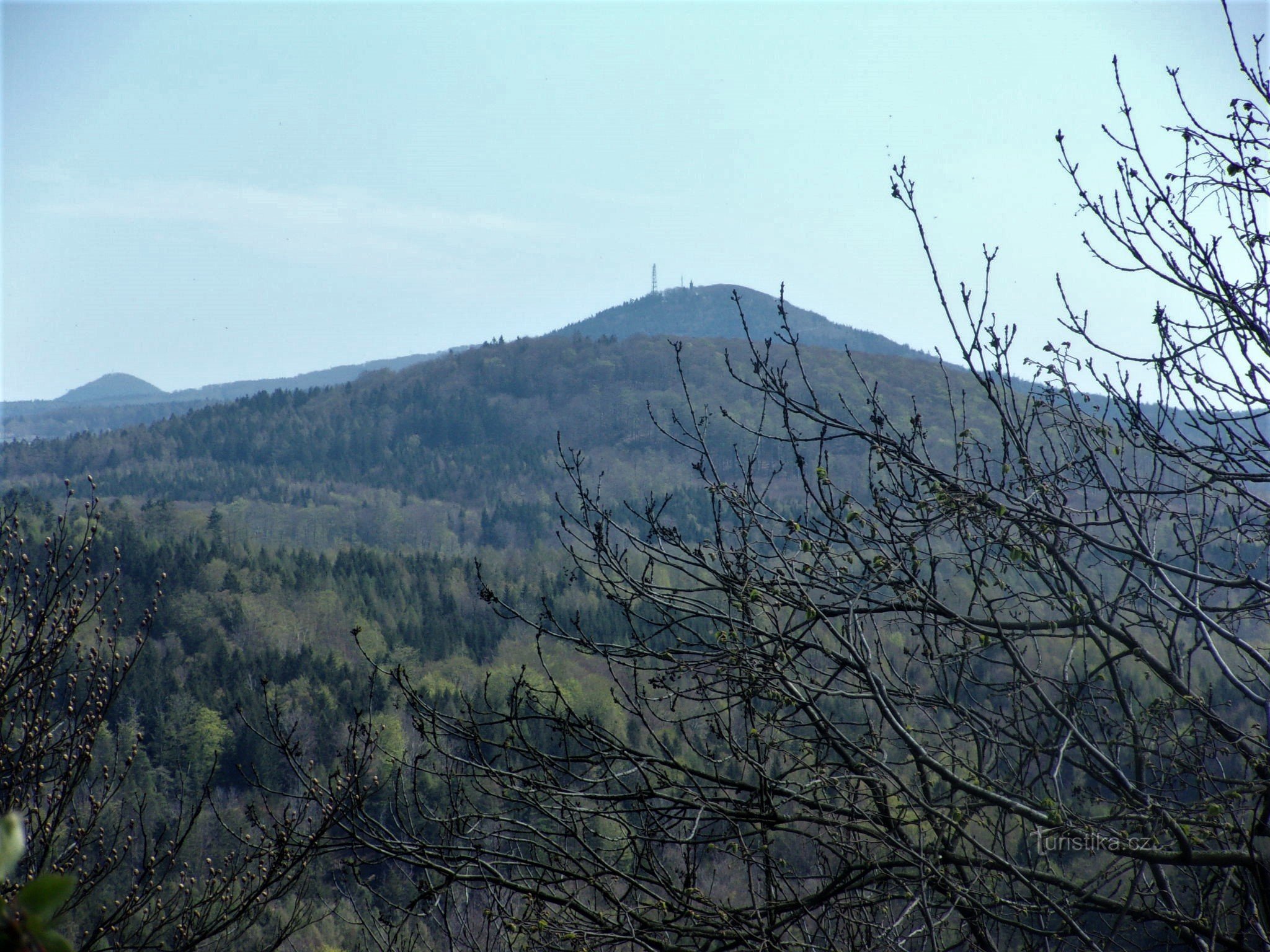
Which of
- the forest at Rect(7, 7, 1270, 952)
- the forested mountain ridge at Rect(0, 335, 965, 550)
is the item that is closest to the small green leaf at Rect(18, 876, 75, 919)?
the forest at Rect(7, 7, 1270, 952)

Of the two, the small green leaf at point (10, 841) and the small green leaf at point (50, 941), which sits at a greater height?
the small green leaf at point (10, 841)

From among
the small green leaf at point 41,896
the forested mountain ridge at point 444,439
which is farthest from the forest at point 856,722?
the forested mountain ridge at point 444,439

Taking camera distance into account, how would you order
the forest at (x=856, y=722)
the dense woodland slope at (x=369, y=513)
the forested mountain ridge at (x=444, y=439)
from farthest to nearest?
the forested mountain ridge at (x=444, y=439) < the dense woodland slope at (x=369, y=513) < the forest at (x=856, y=722)

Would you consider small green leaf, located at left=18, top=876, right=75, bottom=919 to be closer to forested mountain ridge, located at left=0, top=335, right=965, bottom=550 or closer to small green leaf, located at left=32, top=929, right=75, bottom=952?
small green leaf, located at left=32, top=929, right=75, bottom=952

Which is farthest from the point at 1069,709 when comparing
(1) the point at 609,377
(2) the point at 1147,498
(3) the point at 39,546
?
(1) the point at 609,377

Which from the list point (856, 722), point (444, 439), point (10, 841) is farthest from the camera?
point (444, 439)

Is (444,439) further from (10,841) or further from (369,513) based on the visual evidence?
(10,841)

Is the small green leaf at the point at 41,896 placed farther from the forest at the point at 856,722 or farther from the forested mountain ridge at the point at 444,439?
the forested mountain ridge at the point at 444,439

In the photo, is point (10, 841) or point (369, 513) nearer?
point (10, 841)

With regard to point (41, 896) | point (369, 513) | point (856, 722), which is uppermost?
point (41, 896)

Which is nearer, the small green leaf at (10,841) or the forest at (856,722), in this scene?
the small green leaf at (10,841)

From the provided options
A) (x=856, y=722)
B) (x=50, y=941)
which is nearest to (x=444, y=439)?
(x=856, y=722)

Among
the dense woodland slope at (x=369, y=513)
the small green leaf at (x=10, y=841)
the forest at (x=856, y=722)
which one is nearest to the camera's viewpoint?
the small green leaf at (x=10, y=841)

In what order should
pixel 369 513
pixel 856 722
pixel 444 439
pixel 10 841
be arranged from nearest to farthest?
pixel 10 841
pixel 856 722
pixel 369 513
pixel 444 439
